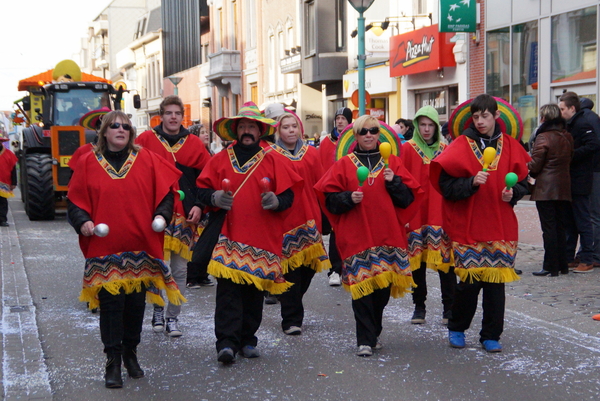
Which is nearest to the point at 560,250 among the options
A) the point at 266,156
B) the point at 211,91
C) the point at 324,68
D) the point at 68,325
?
the point at 266,156

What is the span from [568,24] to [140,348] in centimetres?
1312

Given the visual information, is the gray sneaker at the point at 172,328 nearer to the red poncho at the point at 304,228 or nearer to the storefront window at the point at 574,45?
the red poncho at the point at 304,228

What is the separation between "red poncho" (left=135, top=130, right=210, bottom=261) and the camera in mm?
7160

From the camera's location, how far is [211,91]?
150 ft

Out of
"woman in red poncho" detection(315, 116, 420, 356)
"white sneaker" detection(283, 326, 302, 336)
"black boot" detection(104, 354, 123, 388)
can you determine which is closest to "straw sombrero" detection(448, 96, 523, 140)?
"woman in red poncho" detection(315, 116, 420, 356)

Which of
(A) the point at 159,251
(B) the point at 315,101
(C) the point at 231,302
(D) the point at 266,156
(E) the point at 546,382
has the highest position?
(B) the point at 315,101

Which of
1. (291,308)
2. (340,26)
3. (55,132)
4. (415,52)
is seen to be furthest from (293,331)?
(340,26)

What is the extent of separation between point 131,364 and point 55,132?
12.5 m

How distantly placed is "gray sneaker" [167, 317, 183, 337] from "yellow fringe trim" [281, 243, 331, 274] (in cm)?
99

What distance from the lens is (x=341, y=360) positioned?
5.96 metres

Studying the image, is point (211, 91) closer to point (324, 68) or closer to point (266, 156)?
point (324, 68)

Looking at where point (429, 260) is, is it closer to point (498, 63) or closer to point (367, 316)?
point (367, 316)

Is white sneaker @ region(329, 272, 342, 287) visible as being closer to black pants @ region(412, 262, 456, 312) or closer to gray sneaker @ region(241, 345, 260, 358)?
black pants @ region(412, 262, 456, 312)

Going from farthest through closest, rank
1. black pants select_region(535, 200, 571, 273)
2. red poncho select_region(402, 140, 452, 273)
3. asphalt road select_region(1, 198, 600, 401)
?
black pants select_region(535, 200, 571, 273) < red poncho select_region(402, 140, 452, 273) < asphalt road select_region(1, 198, 600, 401)
